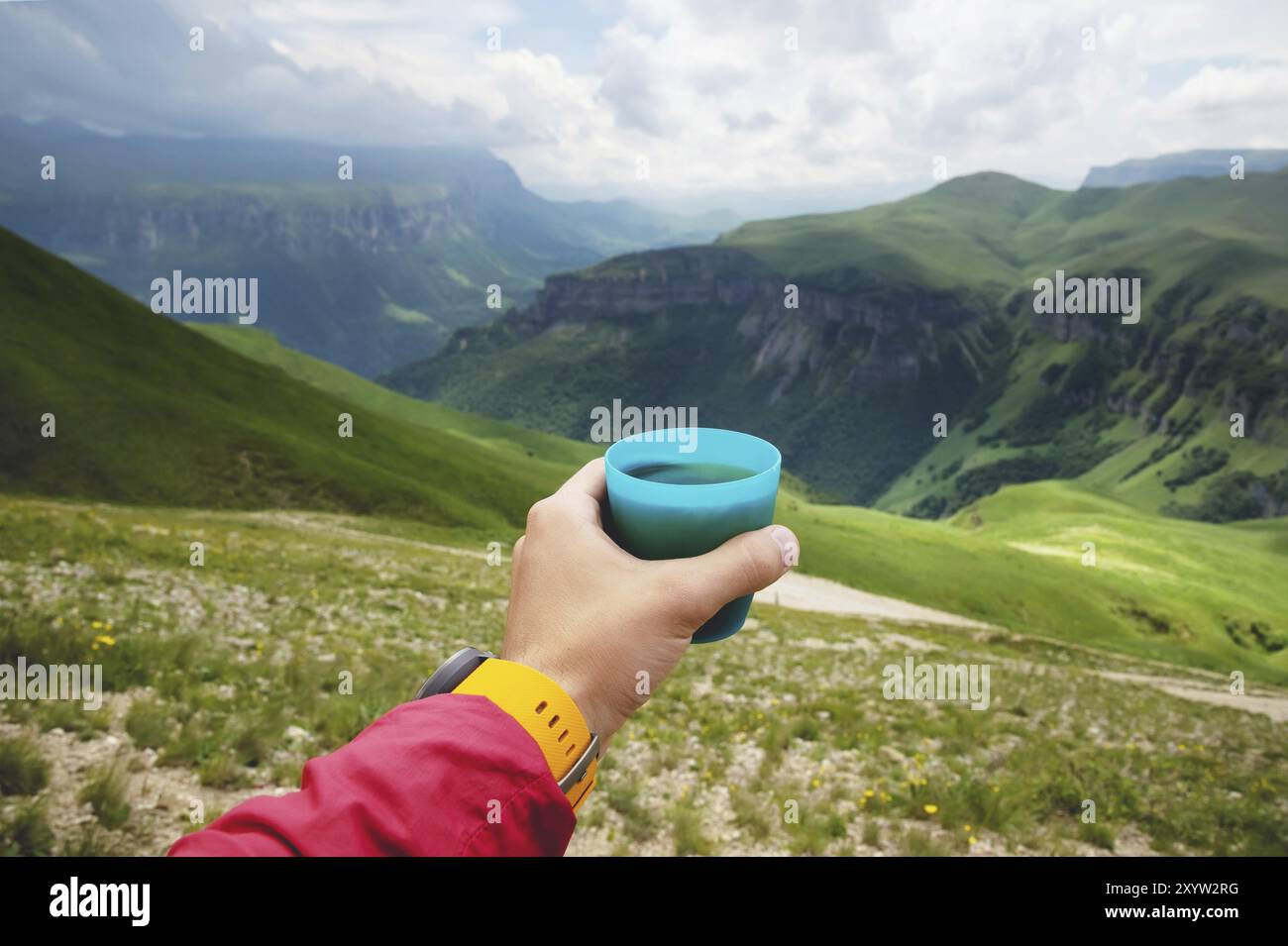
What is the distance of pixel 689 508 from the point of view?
3459mm

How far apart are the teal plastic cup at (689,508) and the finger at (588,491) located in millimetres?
79

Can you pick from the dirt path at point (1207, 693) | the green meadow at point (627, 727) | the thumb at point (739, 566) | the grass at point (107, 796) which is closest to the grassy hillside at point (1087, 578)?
the dirt path at point (1207, 693)

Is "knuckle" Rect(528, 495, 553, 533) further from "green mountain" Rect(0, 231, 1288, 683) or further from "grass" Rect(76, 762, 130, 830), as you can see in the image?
"green mountain" Rect(0, 231, 1288, 683)

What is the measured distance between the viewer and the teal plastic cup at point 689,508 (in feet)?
11.4

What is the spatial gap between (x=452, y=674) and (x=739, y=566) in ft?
4.31

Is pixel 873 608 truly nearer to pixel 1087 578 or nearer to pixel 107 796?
pixel 1087 578

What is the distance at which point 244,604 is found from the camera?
45.7 feet

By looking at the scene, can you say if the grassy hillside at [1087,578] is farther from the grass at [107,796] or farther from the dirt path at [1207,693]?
the grass at [107,796]
